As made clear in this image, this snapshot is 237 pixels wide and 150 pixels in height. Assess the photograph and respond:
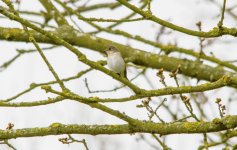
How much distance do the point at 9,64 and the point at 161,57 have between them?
1.58 meters

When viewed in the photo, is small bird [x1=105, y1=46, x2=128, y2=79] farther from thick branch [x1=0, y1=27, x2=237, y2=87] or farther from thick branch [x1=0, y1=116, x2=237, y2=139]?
thick branch [x1=0, y1=116, x2=237, y2=139]

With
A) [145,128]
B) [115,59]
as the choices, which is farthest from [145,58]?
[145,128]

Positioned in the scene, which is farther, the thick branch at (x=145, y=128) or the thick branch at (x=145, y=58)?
the thick branch at (x=145, y=58)

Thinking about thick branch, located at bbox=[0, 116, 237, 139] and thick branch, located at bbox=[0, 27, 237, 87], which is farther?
thick branch, located at bbox=[0, 27, 237, 87]

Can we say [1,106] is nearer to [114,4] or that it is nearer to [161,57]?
[161,57]

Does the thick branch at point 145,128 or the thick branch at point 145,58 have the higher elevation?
the thick branch at point 145,58

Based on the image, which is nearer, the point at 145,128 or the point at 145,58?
the point at 145,128

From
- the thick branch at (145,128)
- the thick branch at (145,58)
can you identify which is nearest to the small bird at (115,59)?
the thick branch at (145,58)

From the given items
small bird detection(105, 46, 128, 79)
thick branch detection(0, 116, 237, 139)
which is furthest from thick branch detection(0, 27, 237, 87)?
thick branch detection(0, 116, 237, 139)

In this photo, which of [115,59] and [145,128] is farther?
[115,59]

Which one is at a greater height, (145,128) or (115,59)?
(115,59)

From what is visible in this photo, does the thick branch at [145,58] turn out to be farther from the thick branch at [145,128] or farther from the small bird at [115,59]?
the thick branch at [145,128]

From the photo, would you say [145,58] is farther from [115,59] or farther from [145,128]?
[145,128]

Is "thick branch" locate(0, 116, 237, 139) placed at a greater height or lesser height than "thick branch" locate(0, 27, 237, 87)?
lesser
